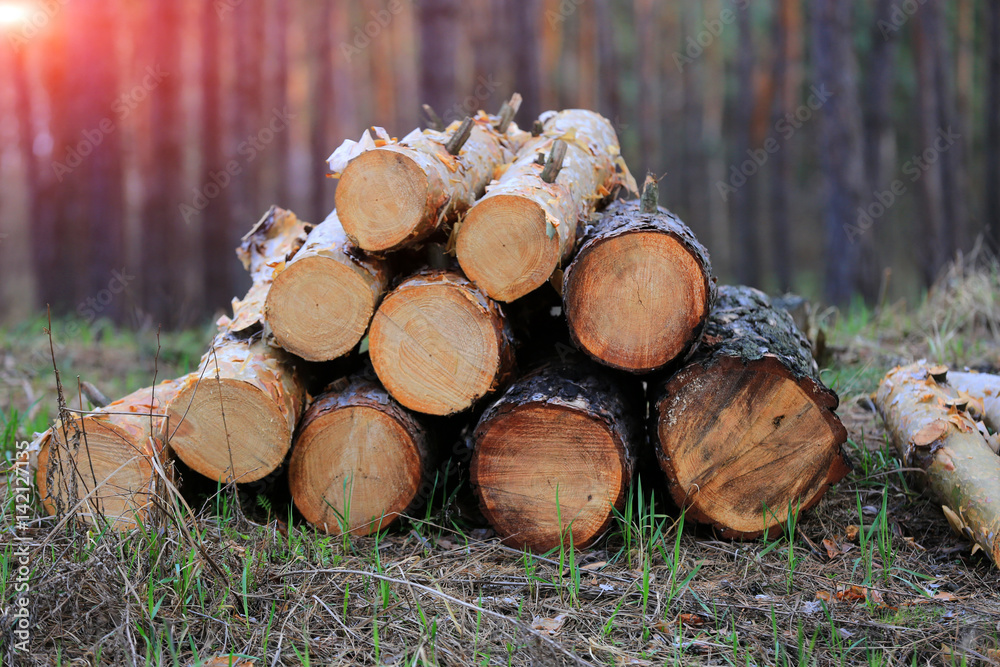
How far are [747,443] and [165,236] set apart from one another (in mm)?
9738

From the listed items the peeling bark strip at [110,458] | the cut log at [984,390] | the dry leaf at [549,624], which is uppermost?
the peeling bark strip at [110,458]

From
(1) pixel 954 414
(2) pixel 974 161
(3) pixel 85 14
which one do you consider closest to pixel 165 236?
(3) pixel 85 14

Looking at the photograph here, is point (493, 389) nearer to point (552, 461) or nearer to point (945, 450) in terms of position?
point (552, 461)

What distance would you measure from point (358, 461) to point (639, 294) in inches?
48.8

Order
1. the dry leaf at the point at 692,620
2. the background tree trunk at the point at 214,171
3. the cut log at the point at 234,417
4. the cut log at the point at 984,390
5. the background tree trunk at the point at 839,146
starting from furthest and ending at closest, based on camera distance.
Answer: the background tree trunk at the point at 214,171 < the background tree trunk at the point at 839,146 < the cut log at the point at 984,390 < the cut log at the point at 234,417 < the dry leaf at the point at 692,620

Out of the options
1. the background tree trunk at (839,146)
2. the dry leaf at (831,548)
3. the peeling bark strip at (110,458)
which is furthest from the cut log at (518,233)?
the background tree trunk at (839,146)

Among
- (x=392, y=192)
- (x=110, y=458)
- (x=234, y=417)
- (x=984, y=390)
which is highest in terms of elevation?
(x=392, y=192)

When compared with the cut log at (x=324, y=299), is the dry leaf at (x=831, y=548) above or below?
below

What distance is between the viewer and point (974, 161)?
21.5m

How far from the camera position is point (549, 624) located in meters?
2.17

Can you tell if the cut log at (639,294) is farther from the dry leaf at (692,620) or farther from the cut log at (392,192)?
the dry leaf at (692,620)

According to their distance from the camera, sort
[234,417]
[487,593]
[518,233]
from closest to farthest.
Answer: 1. [487,593]
2. [518,233]
3. [234,417]

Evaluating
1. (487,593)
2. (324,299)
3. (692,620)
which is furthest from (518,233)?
(692,620)

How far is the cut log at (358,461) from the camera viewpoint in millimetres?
2742
